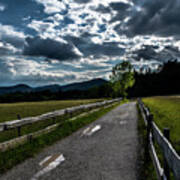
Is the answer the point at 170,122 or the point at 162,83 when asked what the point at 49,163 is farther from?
the point at 162,83

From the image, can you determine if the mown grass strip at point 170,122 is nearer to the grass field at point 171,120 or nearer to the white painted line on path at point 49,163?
the grass field at point 171,120

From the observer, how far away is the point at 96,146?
7.26m

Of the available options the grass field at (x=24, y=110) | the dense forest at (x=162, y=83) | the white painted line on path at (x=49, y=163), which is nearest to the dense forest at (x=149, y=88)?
the dense forest at (x=162, y=83)

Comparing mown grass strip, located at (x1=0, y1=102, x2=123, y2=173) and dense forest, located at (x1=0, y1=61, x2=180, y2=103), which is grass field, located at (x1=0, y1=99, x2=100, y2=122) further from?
dense forest, located at (x1=0, y1=61, x2=180, y2=103)

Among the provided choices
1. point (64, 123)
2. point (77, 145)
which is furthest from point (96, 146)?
point (64, 123)

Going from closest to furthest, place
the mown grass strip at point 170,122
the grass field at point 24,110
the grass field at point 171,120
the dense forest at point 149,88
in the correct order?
the mown grass strip at point 170,122
the grass field at point 171,120
the grass field at point 24,110
the dense forest at point 149,88

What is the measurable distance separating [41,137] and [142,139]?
4.75 meters

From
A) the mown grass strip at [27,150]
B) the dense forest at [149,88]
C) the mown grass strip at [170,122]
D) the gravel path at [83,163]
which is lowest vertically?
the mown grass strip at [170,122]

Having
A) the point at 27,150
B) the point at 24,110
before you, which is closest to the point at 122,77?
the point at 24,110

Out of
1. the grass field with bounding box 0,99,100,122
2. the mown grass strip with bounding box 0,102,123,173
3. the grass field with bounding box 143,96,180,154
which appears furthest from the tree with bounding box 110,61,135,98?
the mown grass strip with bounding box 0,102,123,173

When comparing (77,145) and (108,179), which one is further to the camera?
(77,145)

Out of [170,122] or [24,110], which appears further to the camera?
[24,110]

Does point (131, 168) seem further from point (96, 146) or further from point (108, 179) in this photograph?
point (96, 146)

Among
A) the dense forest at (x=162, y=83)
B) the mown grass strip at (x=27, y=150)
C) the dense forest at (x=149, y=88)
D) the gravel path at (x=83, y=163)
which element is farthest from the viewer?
the dense forest at (x=162, y=83)
